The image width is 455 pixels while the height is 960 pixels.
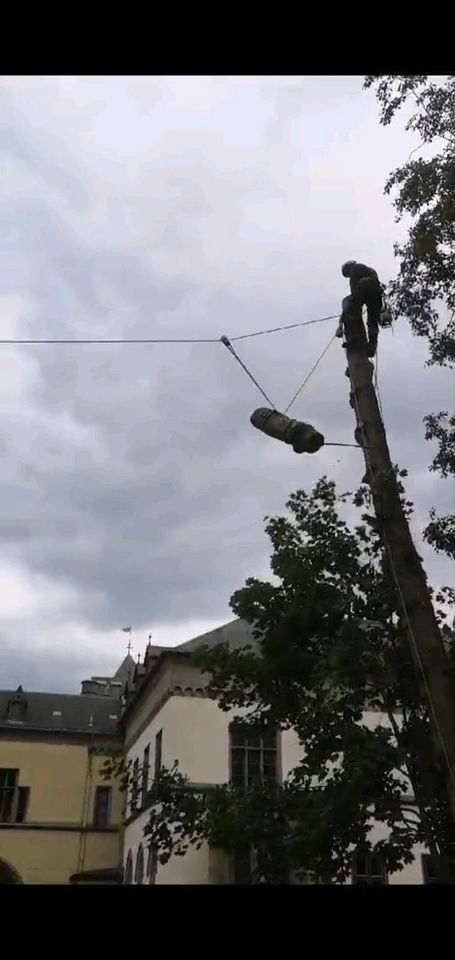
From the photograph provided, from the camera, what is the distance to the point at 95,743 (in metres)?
16.3

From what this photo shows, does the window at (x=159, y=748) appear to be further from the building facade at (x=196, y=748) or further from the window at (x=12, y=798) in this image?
the window at (x=12, y=798)

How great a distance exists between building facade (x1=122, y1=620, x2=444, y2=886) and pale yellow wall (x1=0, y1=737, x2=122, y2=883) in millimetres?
3775

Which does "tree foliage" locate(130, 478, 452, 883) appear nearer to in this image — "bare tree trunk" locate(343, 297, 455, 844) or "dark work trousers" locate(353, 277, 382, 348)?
"bare tree trunk" locate(343, 297, 455, 844)

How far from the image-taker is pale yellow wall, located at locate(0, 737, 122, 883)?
49.6 feet

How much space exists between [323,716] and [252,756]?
3.92m

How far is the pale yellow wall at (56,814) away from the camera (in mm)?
15109

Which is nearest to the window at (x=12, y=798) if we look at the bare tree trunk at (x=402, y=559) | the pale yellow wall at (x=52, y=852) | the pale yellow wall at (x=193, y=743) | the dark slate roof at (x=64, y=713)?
the pale yellow wall at (x=52, y=852)

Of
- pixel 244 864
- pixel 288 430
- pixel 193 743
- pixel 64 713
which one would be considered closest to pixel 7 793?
pixel 64 713

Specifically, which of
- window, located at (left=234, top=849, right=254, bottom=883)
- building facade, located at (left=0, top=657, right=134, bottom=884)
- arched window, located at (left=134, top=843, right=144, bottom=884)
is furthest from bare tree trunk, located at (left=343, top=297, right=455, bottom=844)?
building facade, located at (left=0, top=657, right=134, bottom=884)

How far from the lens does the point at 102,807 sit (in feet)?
52.1

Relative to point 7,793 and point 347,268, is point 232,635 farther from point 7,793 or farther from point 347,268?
A: point 7,793
